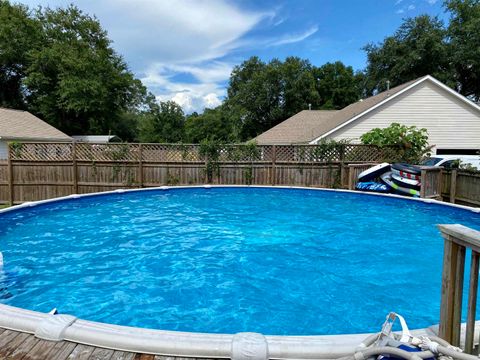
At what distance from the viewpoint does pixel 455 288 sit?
77.1 inches

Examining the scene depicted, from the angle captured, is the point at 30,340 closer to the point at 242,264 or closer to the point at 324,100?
the point at 242,264

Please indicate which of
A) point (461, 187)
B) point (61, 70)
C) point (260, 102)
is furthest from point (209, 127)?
point (461, 187)

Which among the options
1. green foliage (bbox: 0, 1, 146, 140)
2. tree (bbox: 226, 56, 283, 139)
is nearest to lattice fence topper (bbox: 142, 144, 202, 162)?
green foliage (bbox: 0, 1, 146, 140)

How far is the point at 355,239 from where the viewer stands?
634 cm

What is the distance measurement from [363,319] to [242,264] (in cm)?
204

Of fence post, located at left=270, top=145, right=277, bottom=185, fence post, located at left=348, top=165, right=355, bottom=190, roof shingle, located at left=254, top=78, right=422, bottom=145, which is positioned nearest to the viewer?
fence post, located at left=348, top=165, right=355, bottom=190

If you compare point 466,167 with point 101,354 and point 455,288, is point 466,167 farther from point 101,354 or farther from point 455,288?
point 101,354

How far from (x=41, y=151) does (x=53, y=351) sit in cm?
1058

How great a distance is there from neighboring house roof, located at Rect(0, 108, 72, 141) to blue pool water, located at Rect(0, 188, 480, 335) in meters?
10.7

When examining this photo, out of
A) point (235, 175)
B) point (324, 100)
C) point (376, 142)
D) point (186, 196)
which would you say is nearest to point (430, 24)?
point (324, 100)

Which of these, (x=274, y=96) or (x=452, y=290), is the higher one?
(x=274, y=96)

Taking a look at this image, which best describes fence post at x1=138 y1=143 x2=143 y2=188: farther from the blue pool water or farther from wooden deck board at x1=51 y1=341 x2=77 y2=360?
wooden deck board at x1=51 y1=341 x2=77 y2=360

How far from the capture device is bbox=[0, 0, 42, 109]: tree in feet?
88.5

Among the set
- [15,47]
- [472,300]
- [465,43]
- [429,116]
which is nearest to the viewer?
[472,300]
